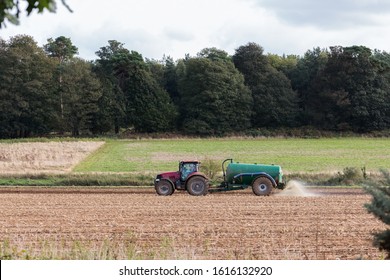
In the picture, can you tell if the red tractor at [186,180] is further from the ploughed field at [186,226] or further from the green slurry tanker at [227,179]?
the ploughed field at [186,226]

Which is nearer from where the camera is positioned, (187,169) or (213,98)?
(187,169)

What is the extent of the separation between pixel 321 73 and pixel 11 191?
53.4 m

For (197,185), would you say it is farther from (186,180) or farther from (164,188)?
(164,188)

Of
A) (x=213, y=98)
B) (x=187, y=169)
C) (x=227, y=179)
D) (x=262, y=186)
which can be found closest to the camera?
(x=187, y=169)

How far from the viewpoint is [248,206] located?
75.2 feet

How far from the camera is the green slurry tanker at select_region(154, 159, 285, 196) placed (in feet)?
86.8

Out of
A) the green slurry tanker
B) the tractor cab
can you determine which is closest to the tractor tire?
the green slurry tanker

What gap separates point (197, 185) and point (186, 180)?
1.41 feet

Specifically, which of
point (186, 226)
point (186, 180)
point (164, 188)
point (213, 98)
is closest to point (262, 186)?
point (186, 180)

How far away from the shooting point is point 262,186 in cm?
2711

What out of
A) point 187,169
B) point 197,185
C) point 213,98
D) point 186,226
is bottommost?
point 186,226

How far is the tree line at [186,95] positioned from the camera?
74456 mm

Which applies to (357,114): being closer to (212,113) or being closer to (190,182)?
(212,113)

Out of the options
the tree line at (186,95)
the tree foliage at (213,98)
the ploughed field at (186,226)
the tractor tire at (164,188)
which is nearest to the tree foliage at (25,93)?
the tree line at (186,95)
